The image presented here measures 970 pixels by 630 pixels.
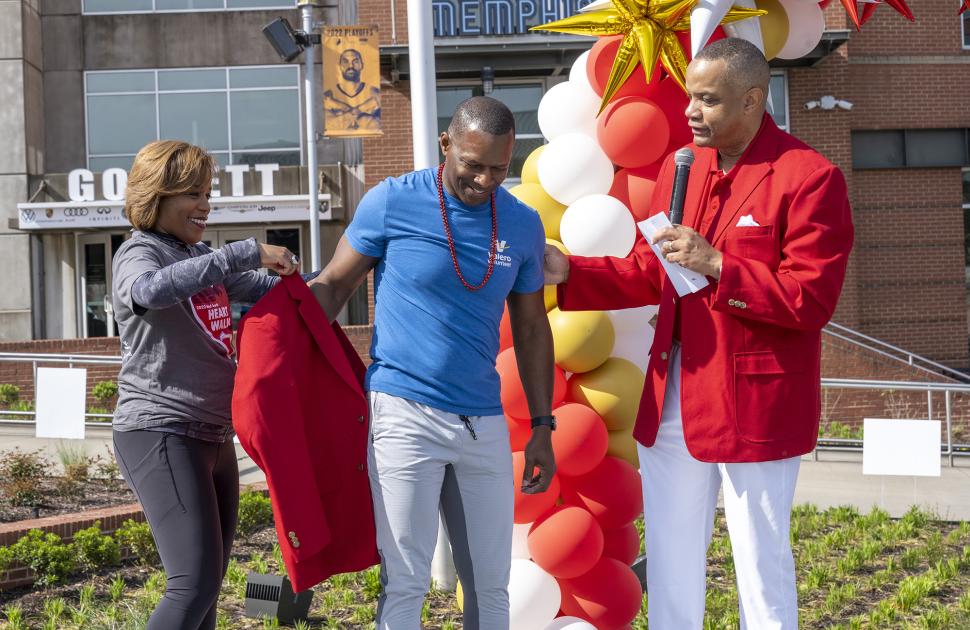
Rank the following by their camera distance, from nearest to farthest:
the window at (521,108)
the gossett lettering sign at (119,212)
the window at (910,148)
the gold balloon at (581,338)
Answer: the gold balloon at (581,338) → the window at (521,108) → the window at (910,148) → the gossett lettering sign at (119,212)

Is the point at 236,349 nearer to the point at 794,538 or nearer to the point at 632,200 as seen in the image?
the point at 632,200

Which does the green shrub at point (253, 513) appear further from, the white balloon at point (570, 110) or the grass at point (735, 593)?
the white balloon at point (570, 110)

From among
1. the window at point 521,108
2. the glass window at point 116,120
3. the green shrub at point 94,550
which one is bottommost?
the green shrub at point 94,550

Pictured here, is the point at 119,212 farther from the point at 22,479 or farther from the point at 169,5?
the point at 22,479

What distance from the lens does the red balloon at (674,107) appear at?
410 cm

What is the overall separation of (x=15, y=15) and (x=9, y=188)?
11.8ft

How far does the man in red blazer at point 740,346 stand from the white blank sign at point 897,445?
398cm

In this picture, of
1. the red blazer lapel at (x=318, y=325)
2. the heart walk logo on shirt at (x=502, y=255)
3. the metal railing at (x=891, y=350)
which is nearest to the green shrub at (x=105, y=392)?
the metal railing at (x=891, y=350)

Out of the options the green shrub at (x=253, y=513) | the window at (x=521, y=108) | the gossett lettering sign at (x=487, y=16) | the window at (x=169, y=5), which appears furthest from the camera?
the window at (x=169, y=5)

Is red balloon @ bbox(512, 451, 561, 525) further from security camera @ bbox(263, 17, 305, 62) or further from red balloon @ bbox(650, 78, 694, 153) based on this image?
security camera @ bbox(263, 17, 305, 62)

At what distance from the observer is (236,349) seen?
3.29 meters

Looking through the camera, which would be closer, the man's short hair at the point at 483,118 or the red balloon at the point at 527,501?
the man's short hair at the point at 483,118

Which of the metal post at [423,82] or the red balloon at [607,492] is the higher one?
the metal post at [423,82]

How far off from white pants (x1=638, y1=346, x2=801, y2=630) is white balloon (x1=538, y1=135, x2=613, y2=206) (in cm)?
115
